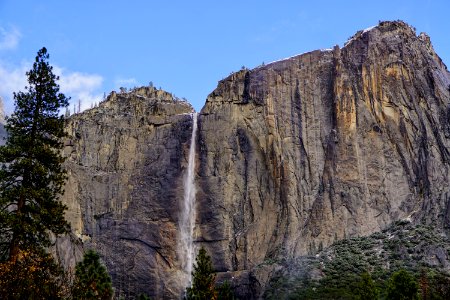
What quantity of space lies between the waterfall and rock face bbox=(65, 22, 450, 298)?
78 cm

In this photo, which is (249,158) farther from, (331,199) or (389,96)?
(389,96)

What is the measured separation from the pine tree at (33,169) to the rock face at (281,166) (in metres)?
38.3

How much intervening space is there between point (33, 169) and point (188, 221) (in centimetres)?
4609

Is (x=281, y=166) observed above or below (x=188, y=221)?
above

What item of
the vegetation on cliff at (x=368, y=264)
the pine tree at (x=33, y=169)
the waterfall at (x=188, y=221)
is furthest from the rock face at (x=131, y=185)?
the pine tree at (x=33, y=169)

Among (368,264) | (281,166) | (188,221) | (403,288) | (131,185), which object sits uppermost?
(131,185)

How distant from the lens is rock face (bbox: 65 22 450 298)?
72.0 metres

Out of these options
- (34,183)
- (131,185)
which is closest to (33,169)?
(34,183)

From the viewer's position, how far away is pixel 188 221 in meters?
77.5

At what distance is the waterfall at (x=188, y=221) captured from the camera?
75.9m

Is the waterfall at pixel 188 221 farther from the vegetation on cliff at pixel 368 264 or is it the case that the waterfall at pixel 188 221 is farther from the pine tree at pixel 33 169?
the pine tree at pixel 33 169

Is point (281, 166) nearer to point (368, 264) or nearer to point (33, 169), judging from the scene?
point (368, 264)

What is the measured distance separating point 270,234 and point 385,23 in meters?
29.1

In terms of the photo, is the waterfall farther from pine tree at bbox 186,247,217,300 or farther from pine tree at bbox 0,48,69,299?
pine tree at bbox 0,48,69,299
